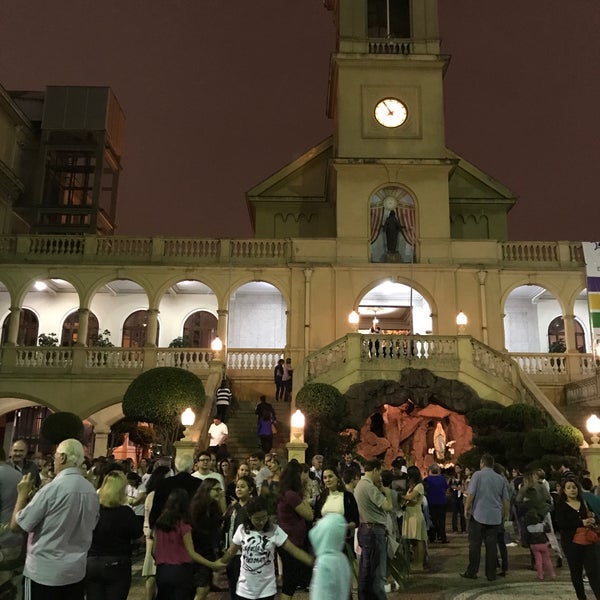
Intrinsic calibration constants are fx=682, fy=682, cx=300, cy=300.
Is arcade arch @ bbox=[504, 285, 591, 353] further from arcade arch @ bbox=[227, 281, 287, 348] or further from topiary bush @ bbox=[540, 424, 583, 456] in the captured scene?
topiary bush @ bbox=[540, 424, 583, 456]

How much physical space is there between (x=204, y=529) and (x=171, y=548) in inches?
17.6

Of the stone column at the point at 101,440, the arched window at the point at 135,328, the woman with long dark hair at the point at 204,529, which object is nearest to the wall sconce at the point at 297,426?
the woman with long dark hair at the point at 204,529

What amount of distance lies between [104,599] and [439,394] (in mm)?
15381

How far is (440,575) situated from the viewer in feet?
33.3

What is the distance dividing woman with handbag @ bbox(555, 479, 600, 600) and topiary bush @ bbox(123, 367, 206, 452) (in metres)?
12.6

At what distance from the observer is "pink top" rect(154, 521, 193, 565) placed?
5.89 m

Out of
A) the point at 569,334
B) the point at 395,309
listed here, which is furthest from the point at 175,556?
the point at 395,309

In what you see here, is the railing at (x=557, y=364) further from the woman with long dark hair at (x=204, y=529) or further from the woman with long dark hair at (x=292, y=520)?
the woman with long dark hair at (x=204, y=529)

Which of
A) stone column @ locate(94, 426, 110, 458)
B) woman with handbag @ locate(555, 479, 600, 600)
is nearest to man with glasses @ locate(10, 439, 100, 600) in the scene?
woman with handbag @ locate(555, 479, 600, 600)

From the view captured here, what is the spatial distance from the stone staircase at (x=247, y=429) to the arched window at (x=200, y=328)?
716 cm

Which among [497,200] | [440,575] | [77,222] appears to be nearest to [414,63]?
[497,200]

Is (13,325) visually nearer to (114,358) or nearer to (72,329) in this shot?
(72,329)

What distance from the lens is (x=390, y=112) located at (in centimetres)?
2789

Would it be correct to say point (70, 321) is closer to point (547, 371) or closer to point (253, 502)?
point (547, 371)
